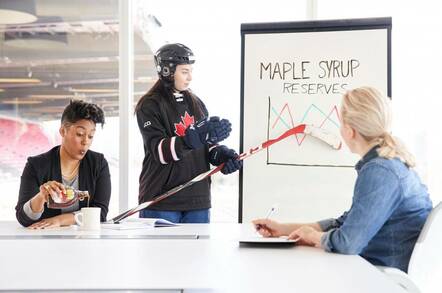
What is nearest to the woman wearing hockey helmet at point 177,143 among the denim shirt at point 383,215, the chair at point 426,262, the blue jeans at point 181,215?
the blue jeans at point 181,215

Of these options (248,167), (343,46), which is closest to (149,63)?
(248,167)

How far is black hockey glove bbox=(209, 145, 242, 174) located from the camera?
3.20m

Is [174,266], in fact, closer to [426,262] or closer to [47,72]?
[426,262]

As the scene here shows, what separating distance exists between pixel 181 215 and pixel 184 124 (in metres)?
0.48

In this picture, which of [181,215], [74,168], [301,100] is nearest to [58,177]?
[74,168]

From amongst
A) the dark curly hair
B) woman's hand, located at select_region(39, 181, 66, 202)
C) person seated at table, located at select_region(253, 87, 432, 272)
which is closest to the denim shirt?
person seated at table, located at select_region(253, 87, 432, 272)

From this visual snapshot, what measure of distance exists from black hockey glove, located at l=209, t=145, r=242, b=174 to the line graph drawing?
12.5 inches

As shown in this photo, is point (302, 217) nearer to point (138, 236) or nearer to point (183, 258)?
point (138, 236)

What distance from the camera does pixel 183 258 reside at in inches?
66.4

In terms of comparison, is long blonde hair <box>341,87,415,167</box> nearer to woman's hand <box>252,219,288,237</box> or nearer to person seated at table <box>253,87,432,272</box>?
person seated at table <box>253,87,432,272</box>

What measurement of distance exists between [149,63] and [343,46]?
1.29 m

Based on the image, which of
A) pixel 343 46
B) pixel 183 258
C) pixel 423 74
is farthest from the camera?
pixel 423 74

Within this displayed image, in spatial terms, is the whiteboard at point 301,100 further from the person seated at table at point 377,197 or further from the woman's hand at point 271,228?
the person seated at table at point 377,197

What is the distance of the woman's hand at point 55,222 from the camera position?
248 cm
